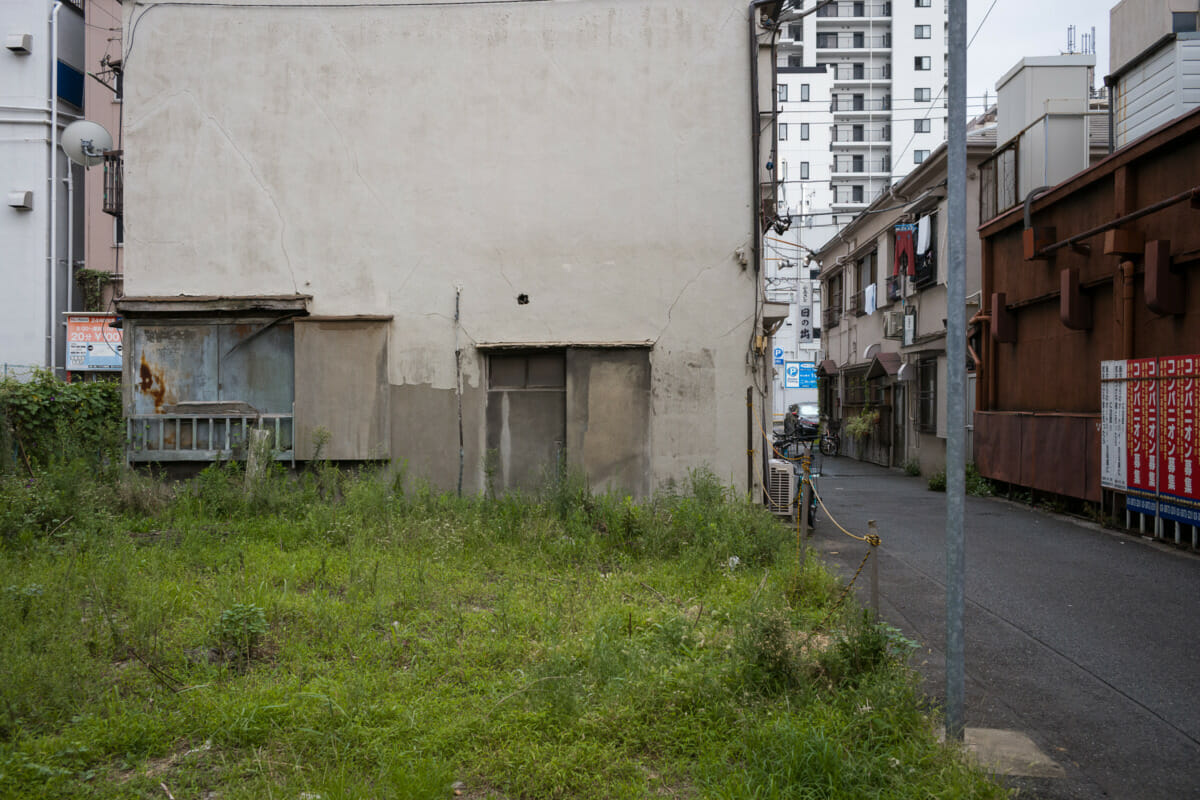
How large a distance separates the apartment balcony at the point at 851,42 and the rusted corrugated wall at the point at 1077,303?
54.1 meters

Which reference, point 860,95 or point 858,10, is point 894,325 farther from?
point 858,10

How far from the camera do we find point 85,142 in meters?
17.3

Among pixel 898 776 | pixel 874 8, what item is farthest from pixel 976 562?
pixel 874 8

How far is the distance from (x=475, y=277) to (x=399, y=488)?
316 centimetres

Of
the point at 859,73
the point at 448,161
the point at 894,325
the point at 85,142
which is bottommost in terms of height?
the point at 894,325

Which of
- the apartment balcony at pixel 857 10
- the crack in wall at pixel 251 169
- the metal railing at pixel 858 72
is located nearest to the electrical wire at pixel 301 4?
the crack in wall at pixel 251 169

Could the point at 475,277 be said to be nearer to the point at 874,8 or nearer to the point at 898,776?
the point at 898,776

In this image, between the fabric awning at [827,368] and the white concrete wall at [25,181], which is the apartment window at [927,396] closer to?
the fabric awning at [827,368]

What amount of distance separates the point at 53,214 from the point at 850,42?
59.1m

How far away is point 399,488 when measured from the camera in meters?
10.7

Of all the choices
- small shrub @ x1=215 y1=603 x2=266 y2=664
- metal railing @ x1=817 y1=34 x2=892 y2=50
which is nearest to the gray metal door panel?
small shrub @ x1=215 y1=603 x2=266 y2=664

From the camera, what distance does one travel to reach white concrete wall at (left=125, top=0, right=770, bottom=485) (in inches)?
453

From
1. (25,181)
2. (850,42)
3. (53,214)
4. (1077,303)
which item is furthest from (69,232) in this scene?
(850,42)

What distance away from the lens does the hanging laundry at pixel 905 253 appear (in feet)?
70.9
